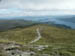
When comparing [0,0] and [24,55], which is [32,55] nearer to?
[24,55]

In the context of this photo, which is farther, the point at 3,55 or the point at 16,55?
the point at 16,55

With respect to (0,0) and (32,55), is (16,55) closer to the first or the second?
(32,55)

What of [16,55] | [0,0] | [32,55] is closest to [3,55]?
[16,55]

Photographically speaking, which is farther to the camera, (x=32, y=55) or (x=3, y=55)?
(x=32, y=55)

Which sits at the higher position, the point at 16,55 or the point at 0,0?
the point at 0,0

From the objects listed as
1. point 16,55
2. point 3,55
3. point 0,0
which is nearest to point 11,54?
point 16,55

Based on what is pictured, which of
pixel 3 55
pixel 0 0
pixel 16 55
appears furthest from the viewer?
pixel 0 0

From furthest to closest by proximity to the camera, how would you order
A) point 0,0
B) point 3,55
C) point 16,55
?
point 0,0 < point 16,55 < point 3,55

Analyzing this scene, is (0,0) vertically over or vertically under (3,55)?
over

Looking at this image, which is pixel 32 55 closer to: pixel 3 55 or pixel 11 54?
pixel 11 54
